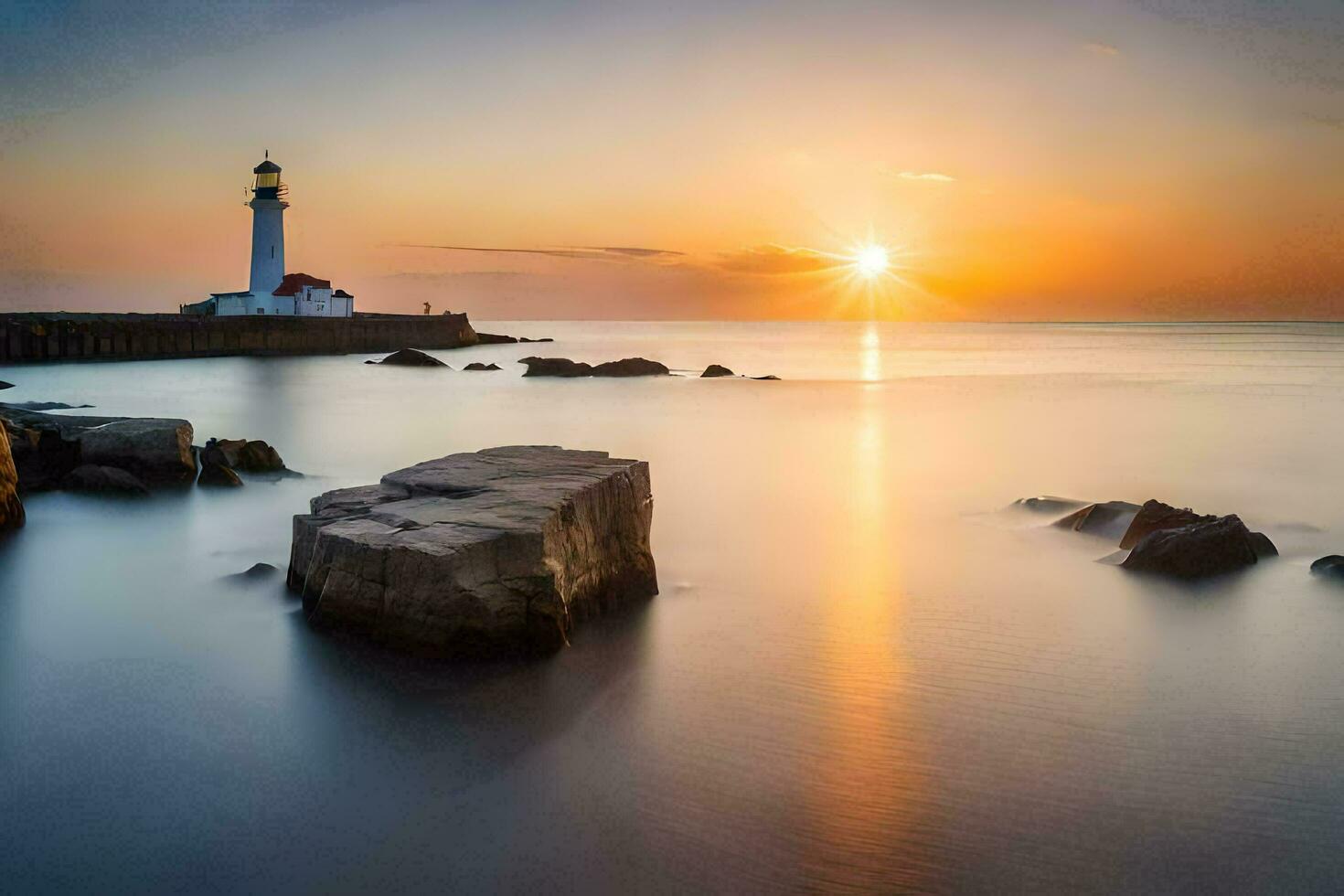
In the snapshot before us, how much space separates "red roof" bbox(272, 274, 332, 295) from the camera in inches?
1999

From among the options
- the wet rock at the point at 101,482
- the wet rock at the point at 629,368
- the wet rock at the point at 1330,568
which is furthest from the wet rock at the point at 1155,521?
the wet rock at the point at 629,368

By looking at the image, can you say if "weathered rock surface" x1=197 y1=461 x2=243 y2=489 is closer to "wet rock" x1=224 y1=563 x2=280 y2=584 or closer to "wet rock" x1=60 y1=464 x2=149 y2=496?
"wet rock" x1=60 y1=464 x2=149 y2=496

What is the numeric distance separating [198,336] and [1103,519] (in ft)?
145

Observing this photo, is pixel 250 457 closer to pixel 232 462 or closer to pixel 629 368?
pixel 232 462

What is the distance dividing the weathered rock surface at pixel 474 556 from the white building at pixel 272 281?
47.4m

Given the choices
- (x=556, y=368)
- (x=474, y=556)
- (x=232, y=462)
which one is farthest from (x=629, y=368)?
(x=474, y=556)

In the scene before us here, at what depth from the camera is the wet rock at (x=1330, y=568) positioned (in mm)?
6227

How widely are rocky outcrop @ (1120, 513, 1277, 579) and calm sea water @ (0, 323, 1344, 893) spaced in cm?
19

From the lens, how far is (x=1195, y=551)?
20.3 ft

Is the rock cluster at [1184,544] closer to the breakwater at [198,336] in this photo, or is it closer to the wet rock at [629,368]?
the wet rock at [629,368]

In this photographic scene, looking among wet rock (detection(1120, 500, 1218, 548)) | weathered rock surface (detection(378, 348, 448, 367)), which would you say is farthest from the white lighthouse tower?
wet rock (detection(1120, 500, 1218, 548))

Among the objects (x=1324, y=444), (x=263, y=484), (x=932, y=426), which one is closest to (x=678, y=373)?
(x=932, y=426)

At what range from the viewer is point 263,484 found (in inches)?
379

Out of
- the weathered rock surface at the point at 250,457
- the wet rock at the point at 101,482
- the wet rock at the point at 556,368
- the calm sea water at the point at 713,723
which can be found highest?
the wet rock at the point at 556,368
